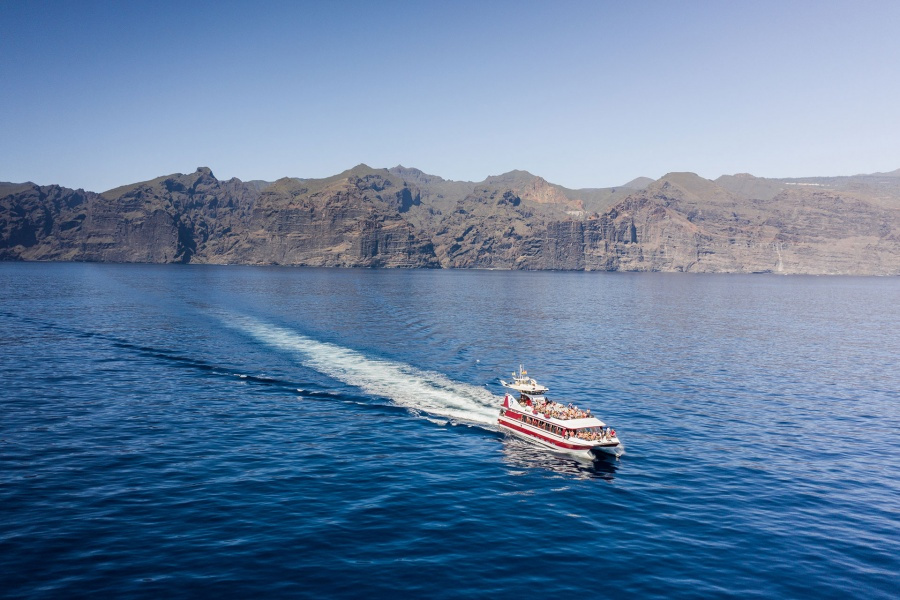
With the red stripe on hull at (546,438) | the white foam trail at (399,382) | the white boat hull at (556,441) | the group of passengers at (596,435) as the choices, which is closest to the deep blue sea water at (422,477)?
the white foam trail at (399,382)

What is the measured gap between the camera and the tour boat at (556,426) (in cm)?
5212

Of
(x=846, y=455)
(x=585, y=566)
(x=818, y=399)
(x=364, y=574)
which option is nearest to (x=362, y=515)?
(x=364, y=574)

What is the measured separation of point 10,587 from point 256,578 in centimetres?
1202

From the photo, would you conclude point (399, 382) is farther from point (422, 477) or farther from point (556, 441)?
point (422, 477)

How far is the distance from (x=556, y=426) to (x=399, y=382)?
2816cm

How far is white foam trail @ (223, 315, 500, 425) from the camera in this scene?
67.4 metres

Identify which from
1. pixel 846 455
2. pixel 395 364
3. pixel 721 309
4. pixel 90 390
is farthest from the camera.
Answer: pixel 721 309

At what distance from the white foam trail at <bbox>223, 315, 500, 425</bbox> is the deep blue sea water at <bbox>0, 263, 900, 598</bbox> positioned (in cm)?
52

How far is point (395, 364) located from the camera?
8831 centimetres

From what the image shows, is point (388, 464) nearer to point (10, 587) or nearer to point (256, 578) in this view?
point (256, 578)

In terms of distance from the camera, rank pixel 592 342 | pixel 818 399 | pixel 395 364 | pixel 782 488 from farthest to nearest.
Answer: pixel 592 342 → pixel 395 364 → pixel 818 399 → pixel 782 488

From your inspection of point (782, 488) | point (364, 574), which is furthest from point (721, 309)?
point (364, 574)

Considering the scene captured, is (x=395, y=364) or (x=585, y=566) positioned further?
(x=395, y=364)

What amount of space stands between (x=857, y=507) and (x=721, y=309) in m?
169
